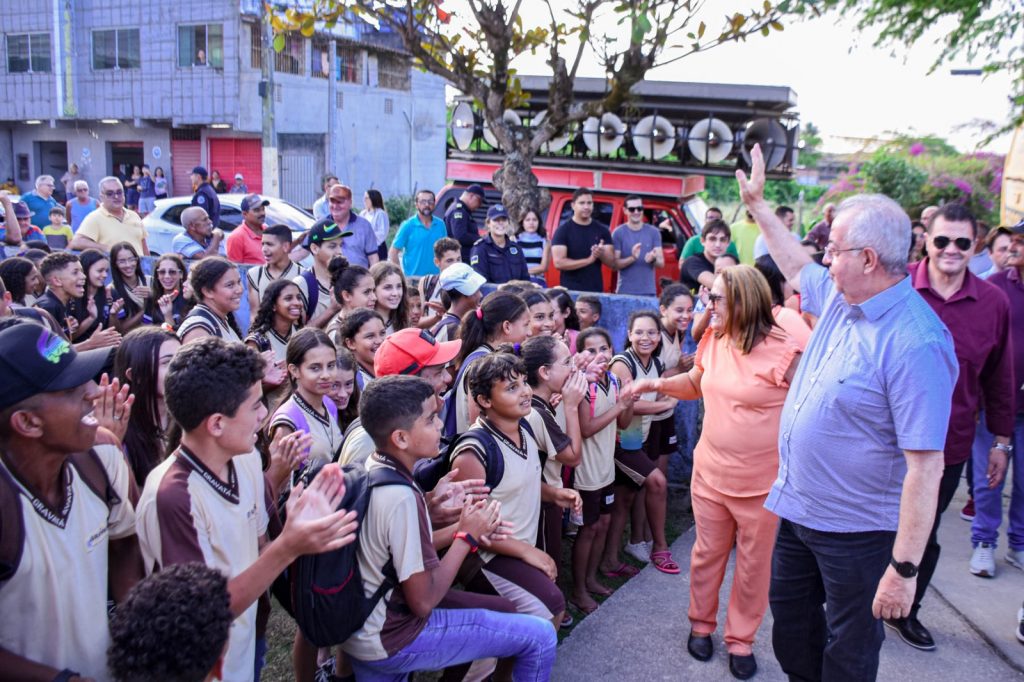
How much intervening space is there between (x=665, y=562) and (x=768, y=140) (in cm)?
680

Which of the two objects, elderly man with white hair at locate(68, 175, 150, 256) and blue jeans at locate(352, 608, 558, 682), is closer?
blue jeans at locate(352, 608, 558, 682)

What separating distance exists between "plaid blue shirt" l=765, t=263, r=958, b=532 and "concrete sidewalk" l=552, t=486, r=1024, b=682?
4.54 ft

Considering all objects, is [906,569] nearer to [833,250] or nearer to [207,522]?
[833,250]

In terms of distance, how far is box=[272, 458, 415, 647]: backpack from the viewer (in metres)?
2.75

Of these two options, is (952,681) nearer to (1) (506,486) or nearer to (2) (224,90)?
(1) (506,486)

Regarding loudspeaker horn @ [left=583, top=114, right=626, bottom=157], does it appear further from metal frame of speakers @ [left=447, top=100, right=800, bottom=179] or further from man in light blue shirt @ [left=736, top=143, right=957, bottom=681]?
man in light blue shirt @ [left=736, top=143, right=957, bottom=681]

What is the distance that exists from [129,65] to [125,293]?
24.7 m

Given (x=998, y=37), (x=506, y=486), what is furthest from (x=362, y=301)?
(x=998, y=37)

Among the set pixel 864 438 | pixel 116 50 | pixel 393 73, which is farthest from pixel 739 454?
pixel 116 50

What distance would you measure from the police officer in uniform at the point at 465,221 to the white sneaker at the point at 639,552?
4.52 meters

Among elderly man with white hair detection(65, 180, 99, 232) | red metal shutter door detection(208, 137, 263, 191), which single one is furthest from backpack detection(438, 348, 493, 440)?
red metal shutter door detection(208, 137, 263, 191)

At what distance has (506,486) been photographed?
3.49 metres

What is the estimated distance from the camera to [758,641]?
4312mm

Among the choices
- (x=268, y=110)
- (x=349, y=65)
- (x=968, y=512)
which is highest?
(x=349, y=65)
